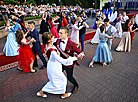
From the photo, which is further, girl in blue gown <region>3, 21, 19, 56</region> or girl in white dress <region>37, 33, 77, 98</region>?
girl in blue gown <region>3, 21, 19, 56</region>

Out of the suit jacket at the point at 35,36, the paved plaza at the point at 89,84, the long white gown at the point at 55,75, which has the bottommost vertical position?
the paved plaza at the point at 89,84

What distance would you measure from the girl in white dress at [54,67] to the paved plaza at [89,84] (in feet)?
1.13

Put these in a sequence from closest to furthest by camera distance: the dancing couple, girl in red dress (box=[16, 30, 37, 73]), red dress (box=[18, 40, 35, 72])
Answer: the dancing couple, girl in red dress (box=[16, 30, 37, 73]), red dress (box=[18, 40, 35, 72])

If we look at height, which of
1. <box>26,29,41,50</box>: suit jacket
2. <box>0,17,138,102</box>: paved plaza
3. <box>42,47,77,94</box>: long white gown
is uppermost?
<box>26,29,41,50</box>: suit jacket

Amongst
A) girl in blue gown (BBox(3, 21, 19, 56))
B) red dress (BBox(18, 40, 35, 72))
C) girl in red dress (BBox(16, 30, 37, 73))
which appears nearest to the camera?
girl in red dress (BBox(16, 30, 37, 73))

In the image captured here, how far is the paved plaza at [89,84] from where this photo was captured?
327cm

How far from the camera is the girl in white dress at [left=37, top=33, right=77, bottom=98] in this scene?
249 centimetres

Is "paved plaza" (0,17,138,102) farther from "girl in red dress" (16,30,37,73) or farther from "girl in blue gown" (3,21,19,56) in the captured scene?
"girl in blue gown" (3,21,19,56)

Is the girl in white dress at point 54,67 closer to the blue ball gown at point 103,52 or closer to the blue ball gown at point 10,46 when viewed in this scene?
the blue ball gown at point 103,52

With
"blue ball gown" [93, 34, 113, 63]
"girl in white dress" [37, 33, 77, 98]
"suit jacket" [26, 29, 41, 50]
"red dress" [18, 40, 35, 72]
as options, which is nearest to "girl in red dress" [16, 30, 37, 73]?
"red dress" [18, 40, 35, 72]

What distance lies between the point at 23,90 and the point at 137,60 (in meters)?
5.10

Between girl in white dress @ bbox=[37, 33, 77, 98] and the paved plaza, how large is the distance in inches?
13.5

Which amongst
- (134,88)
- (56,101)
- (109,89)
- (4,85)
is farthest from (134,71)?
(4,85)

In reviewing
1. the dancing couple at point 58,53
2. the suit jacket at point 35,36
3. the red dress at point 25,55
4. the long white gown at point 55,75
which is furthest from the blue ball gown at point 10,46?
the dancing couple at point 58,53
